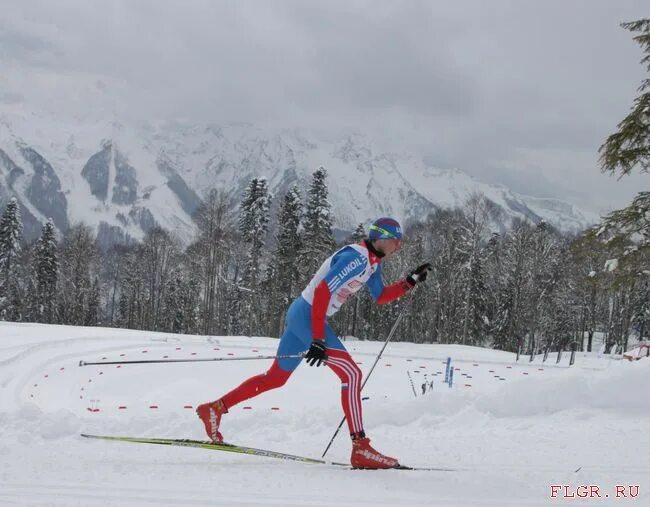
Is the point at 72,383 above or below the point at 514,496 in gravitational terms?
below

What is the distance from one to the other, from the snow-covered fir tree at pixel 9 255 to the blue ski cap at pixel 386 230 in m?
44.7

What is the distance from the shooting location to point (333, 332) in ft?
15.4

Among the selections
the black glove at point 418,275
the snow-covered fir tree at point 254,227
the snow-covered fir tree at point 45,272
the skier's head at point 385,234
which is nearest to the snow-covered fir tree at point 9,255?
the snow-covered fir tree at point 45,272

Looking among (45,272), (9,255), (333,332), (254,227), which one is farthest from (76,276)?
(333,332)

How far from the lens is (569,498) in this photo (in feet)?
12.0

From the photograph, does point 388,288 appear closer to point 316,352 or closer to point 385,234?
point 385,234

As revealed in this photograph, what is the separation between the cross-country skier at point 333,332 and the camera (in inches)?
174

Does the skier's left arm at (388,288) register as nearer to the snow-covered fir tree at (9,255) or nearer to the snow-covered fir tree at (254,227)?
the snow-covered fir tree at (254,227)

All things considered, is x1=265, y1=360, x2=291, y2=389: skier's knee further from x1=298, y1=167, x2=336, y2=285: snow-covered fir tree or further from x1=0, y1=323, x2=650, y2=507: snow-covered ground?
x1=298, y1=167, x2=336, y2=285: snow-covered fir tree

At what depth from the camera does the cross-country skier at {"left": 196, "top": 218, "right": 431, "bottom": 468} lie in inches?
174

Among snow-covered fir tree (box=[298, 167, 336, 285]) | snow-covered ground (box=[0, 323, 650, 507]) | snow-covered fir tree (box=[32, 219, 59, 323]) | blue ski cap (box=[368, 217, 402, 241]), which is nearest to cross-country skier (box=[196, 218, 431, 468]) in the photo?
blue ski cap (box=[368, 217, 402, 241])

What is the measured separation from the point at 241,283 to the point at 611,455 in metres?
38.7

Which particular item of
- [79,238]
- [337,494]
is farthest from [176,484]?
[79,238]

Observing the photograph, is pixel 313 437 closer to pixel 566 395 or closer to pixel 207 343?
Answer: pixel 566 395
